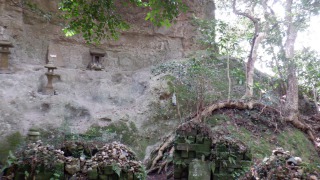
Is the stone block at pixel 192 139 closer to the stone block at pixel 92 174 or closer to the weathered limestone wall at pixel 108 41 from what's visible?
the stone block at pixel 92 174

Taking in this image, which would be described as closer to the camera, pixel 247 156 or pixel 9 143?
pixel 247 156

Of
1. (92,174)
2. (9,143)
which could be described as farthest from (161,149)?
(9,143)

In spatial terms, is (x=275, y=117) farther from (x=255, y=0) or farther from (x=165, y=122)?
(x=255, y=0)

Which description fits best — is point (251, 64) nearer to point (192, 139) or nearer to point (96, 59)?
point (192, 139)

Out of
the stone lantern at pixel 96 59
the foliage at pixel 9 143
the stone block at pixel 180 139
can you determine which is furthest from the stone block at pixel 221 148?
the stone lantern at pixel 96 59

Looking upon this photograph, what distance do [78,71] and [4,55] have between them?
2.89 meters

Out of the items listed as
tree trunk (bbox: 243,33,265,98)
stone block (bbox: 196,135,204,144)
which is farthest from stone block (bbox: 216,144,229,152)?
tree trunk (bbox: 243,33,265,98)

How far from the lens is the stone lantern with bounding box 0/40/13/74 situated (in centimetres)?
1076

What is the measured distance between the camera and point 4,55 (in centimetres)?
1088

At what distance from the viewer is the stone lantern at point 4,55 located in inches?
424

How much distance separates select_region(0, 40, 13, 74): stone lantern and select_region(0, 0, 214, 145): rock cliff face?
320mm

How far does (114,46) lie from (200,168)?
9526mm

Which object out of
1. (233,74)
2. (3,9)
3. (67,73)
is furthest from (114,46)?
(233,74)

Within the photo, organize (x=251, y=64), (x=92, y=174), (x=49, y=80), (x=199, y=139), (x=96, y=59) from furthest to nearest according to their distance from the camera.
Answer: (x=96, y=59)
(x=49, y=80)
(x=251, y=64)
(x=199, y=139)
(x=92, y=174)
